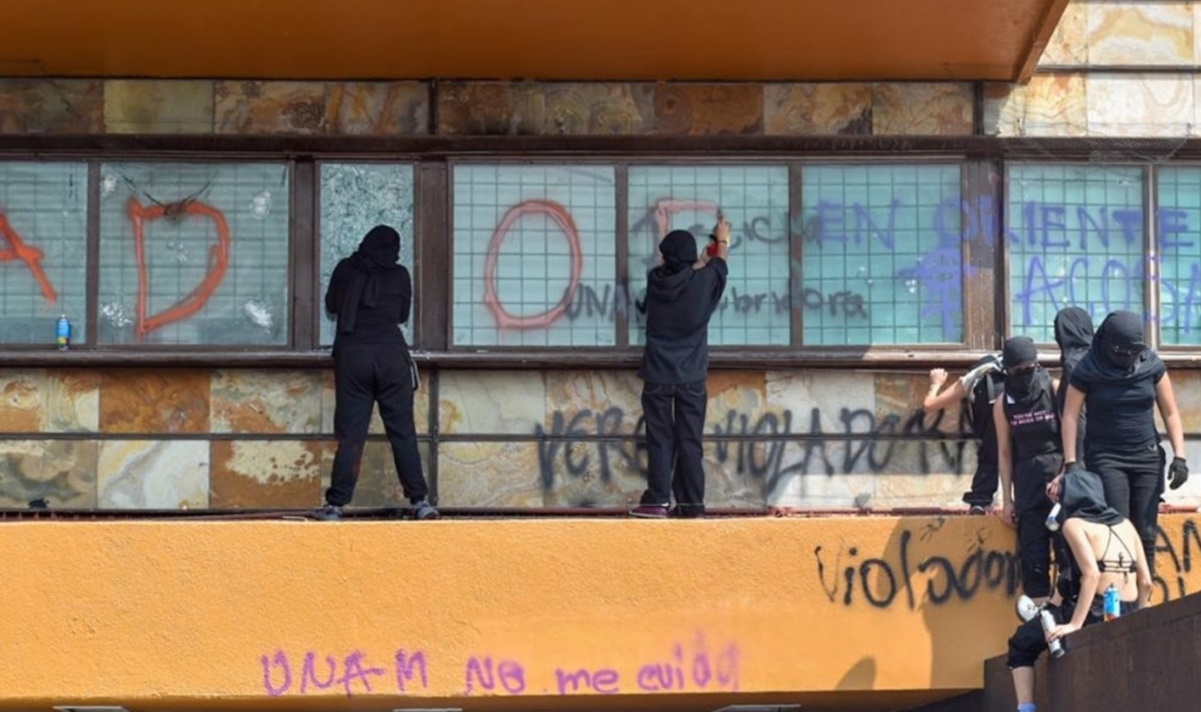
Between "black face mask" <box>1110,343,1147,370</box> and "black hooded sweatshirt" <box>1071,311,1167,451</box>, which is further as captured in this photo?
"black hooded sweatshirt" <box>1071,311,1167,451</box>

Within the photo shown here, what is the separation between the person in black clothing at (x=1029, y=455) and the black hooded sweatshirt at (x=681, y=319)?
1.79m

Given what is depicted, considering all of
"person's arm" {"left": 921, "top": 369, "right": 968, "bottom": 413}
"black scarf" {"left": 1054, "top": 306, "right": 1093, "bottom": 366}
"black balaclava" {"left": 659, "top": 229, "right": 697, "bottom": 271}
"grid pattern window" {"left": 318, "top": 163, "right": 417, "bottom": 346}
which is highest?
"grid pattern window" {"left": 318, "top": 163, "right": 417, "bottom": 346}

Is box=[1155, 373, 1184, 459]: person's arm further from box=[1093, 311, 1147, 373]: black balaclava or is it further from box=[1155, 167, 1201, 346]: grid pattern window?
box=[1155, 167, 1201, 346]: grid pattern window

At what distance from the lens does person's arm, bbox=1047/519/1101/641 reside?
9.61 m

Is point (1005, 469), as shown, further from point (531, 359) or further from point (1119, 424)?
point (531, 359)

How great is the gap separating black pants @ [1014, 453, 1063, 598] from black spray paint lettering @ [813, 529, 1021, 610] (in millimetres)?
234

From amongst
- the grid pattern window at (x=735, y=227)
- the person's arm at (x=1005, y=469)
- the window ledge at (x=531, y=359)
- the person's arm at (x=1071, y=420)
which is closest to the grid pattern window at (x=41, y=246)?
the window ledge at (x=531, y=359)

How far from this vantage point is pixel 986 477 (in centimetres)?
1191

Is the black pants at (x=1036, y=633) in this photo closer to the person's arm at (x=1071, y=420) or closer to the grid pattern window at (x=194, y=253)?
the person's arm at (x=1071, y=420)

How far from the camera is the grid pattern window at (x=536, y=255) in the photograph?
1272 centimetres

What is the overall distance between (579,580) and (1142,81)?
4.73 meters

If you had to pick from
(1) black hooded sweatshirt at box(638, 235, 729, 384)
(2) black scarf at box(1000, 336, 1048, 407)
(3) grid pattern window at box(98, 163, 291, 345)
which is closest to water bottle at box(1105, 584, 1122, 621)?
(2) black scarf at box(1000, 336, 1048, 407)

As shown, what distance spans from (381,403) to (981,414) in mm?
3292

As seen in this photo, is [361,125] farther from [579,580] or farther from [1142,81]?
[1142,81]
